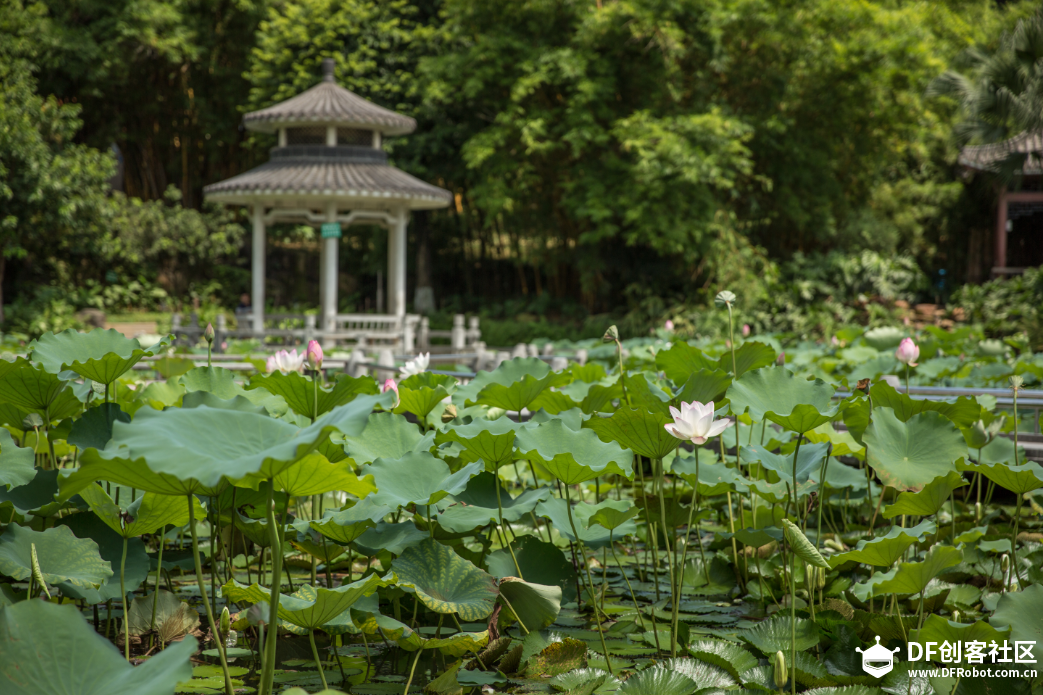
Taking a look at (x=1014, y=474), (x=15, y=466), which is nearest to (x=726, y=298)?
(x=1014, y=474)

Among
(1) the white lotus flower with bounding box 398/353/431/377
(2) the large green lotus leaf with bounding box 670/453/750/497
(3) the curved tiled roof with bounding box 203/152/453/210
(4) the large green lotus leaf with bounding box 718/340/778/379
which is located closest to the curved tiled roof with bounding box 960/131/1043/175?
(3) the curved tiled roof with bounding box 203/152/453/210

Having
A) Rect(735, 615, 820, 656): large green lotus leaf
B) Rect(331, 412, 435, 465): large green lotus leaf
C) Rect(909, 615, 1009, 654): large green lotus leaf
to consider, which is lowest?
Rect(735, 615, 820, 656): large green lotus leaf

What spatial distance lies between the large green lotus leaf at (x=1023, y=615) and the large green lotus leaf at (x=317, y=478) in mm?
1145

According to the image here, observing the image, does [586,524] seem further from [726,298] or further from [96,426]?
[96,426]

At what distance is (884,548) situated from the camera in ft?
5.59

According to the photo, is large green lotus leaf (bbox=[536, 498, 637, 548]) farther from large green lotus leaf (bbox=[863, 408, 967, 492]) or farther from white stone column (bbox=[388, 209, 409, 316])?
white stone column (bbox=[388, 209, 409, 316])

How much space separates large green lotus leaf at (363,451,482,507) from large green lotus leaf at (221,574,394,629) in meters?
0.22

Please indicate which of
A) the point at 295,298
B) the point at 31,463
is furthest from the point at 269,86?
the point at 31,463

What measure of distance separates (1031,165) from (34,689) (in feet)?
53.3

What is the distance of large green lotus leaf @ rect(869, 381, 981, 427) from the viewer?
7.23 ft

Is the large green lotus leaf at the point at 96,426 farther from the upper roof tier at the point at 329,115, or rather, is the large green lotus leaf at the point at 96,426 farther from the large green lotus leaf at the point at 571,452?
the upper roof tier at the point at 329,115

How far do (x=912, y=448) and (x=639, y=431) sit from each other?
72 centimetres

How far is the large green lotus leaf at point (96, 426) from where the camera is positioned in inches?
78.2

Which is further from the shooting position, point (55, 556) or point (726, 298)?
point (726, 298)
